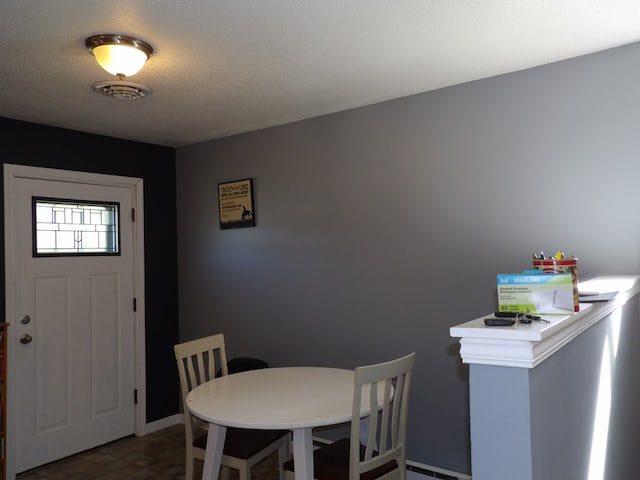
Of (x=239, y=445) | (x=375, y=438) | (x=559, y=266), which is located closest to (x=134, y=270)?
(x=239, y=445)

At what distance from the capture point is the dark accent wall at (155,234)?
3746 mm

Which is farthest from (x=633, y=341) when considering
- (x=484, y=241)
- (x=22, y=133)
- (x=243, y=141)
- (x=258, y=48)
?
(x=22, y=133)

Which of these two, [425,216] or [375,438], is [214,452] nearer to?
[375,438]

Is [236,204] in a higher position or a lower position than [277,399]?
higher

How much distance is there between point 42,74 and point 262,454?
7.18 feet

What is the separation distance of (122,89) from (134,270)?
1816 millimetres

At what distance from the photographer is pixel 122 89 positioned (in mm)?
2539

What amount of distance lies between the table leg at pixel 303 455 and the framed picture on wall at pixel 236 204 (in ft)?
6.43

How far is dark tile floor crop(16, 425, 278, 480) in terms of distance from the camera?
3209 millimetres

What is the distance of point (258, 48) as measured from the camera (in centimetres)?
225

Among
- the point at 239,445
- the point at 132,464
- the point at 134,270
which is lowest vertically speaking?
the point at 132,464

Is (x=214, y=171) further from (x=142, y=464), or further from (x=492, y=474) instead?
(x=492, y=474)

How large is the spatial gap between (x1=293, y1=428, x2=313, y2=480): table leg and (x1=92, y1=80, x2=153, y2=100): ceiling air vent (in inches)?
72.1

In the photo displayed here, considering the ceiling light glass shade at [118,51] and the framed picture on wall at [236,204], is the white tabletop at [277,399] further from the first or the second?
the ceiling light glass shade at [118,51]
